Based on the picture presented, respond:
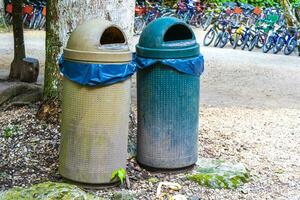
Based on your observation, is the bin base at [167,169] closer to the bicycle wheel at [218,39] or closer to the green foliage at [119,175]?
the green foliage at [119,175]

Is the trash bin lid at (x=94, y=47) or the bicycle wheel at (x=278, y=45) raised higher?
the trash bin lid at (x=94, y=47)

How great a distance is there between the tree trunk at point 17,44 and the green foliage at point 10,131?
3564 mm

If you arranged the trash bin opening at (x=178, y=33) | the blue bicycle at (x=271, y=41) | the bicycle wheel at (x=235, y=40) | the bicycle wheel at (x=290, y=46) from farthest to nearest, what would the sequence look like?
the bicycle wheel at (x=235, y=40) → the blue bicycle at (x=271, y=41) → the bicycle wheel at (x=290, y=46) → the trash bin opening at (x=178, y=33)

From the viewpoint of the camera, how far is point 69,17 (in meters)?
5.64

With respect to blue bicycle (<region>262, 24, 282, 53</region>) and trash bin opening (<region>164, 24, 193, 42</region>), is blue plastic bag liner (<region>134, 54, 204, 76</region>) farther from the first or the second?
blue bicycle (<region>262, 24, 282, 53</region>)

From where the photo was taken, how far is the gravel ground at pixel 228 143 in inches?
199

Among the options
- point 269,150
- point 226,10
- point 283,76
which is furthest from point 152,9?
point 269,150

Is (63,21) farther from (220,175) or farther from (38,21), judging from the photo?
(38,21)

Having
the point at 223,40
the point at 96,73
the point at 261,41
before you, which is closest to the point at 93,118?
the point at 96,73

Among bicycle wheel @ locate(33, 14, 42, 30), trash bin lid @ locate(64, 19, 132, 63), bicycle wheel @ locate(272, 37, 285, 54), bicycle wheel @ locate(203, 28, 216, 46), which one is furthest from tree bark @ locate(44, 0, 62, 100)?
bicycle wheel @ locate(33, 14, 42, 30)

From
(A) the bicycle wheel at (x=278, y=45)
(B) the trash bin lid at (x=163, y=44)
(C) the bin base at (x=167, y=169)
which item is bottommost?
(A) the bicycle wheel at (x=278, y=45)

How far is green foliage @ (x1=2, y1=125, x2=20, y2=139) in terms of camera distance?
5.98 metres

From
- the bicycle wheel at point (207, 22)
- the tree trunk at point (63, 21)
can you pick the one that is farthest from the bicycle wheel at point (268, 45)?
the tree trunk at point (63, 21)

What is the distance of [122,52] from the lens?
4508 mm
